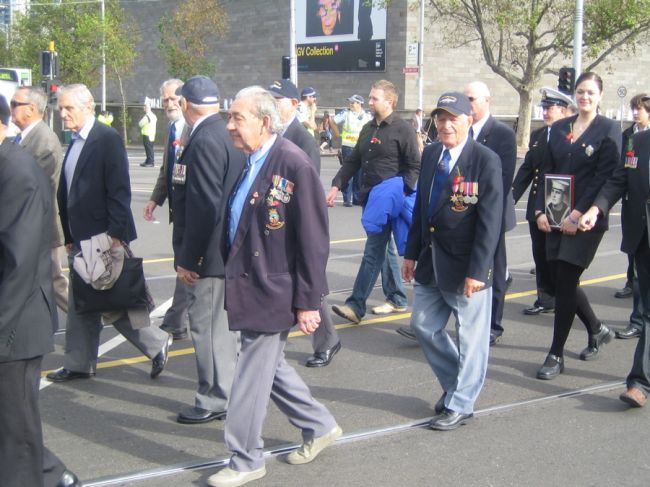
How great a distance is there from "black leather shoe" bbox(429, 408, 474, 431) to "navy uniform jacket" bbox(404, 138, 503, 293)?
0.71 metres

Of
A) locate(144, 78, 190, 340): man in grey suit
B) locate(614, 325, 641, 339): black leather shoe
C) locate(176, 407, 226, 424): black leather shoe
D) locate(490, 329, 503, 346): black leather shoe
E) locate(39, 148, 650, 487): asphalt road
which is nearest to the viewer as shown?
locate(39, 148, 650, 487): asphalt road

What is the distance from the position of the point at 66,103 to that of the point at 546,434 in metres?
3.63

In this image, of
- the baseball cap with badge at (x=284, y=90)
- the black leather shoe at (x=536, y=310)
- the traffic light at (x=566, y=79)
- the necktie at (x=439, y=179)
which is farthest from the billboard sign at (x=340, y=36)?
the necktie at (x=439, y=179)

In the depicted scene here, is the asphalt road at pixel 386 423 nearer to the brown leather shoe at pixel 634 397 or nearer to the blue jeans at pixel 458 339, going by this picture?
the brown leather shoe at pixel 634 397

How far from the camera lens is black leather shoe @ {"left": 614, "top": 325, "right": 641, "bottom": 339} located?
7.18m

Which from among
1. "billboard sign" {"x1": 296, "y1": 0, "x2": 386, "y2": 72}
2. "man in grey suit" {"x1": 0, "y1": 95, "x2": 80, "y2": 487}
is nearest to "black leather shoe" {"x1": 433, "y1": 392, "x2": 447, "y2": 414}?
"man in grey suit" {"x1": 0, "y1": 95, "x2": 80, "y2": 487}

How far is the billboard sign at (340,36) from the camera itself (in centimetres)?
4175

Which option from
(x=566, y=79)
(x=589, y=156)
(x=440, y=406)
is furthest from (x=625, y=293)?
(x=566, y=79)

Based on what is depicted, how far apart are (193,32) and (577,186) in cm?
4099

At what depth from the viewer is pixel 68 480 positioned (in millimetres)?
4047

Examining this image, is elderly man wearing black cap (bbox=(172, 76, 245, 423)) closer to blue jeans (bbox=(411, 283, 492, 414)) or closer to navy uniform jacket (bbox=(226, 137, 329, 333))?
navy uniform jacket (bbox=(226, 137, 329, 333))

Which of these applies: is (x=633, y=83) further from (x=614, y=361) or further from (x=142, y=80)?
(x=614, y=361)

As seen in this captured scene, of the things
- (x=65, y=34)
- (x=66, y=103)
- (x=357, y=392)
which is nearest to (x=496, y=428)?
(x=357, y=392)

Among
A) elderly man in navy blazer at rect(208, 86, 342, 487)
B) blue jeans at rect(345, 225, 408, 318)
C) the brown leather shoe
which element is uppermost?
elderly man in navy blazer at rect(208, 86, 342, 487)
